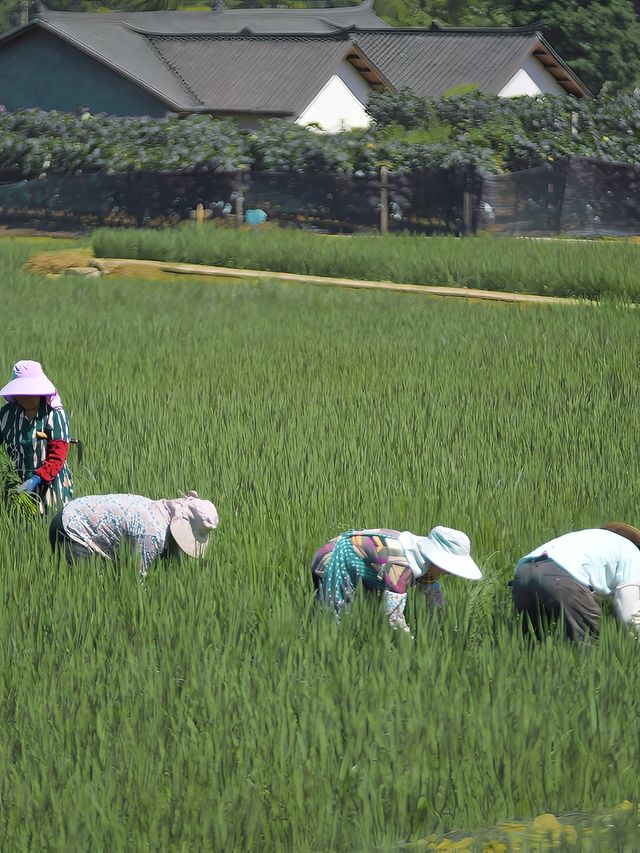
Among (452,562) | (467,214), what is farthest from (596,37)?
(452,562)

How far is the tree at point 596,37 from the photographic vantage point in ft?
132

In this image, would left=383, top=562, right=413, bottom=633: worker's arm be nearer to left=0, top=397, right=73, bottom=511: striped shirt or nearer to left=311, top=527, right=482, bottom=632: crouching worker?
left=311, top=527, right=482, bottom=632: crouching worker

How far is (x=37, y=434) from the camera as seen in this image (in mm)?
5629

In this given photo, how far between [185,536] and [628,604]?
1.53 meters

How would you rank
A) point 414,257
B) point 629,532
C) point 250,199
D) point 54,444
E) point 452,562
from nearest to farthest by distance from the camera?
1. point 452,562
2. point 629,532
3. point 54,444
4. point 414,257
5. point 250,199

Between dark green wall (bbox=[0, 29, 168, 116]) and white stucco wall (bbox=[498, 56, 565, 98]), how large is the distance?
9.37 metres

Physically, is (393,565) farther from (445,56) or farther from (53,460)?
(445,56)

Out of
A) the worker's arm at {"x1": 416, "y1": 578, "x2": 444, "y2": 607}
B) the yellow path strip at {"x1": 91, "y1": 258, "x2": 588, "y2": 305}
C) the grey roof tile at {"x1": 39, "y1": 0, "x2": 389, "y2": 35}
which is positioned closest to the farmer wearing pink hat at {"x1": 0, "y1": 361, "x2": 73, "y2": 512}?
the worker's arm at {"x1": 416, "y1": 578, "x2": 444, "y2": 607}

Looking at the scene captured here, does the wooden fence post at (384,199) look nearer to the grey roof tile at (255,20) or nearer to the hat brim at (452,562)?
the hat brim at (452,562)

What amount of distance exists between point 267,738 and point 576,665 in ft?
3.55

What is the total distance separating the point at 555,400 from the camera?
350 inches

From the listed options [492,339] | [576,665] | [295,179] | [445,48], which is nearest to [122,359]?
[492,339]

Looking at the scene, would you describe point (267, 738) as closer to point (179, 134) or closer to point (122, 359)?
point (122, 359)

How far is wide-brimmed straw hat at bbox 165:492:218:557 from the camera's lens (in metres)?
4.71
